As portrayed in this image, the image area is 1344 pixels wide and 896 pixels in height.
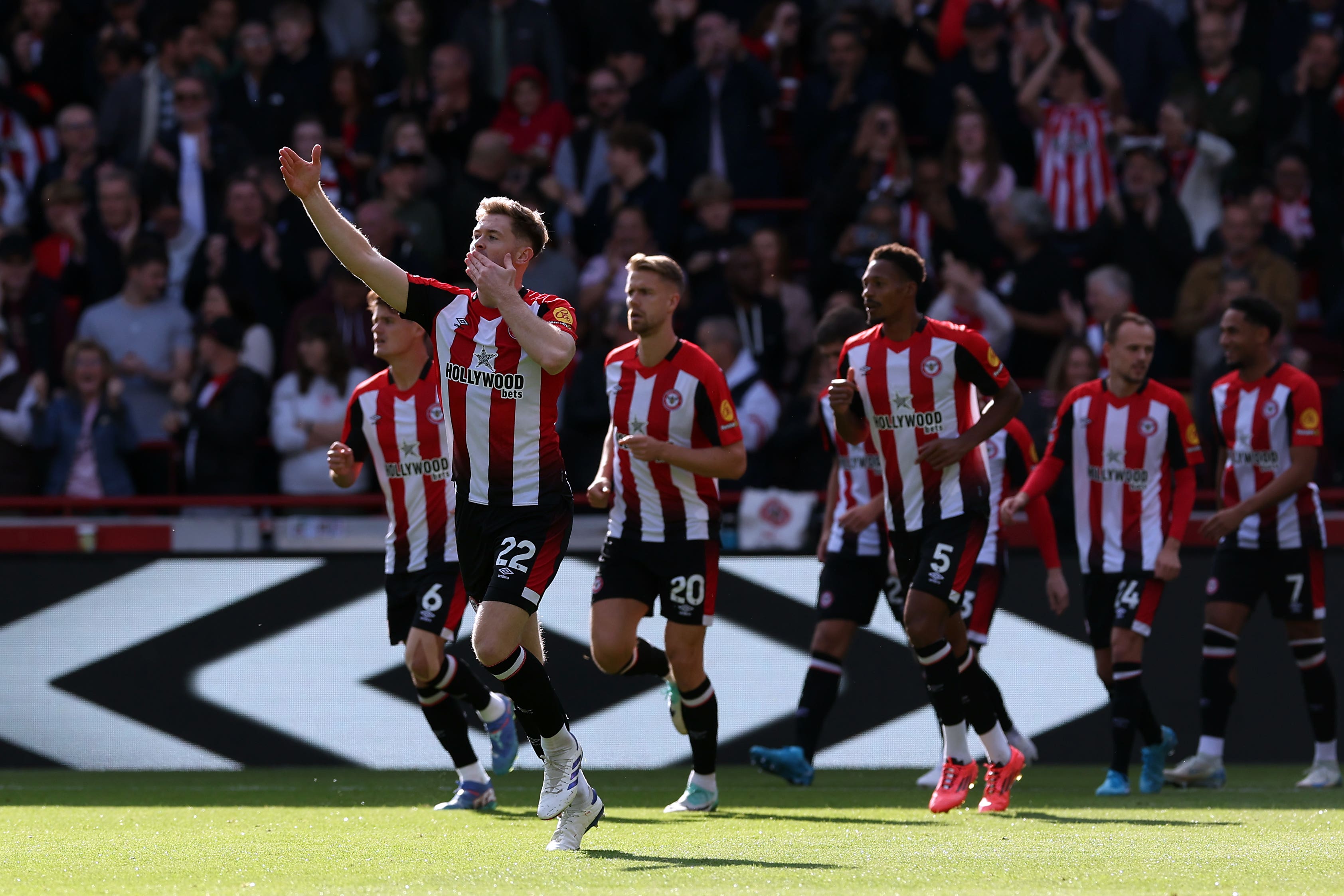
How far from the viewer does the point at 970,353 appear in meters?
8.06

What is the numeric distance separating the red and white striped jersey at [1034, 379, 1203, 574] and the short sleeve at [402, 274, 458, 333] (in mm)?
4075

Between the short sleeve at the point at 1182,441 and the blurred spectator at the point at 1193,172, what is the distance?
16.3 feet

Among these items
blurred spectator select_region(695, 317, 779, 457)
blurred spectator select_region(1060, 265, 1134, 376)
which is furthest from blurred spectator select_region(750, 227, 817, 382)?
blurred spectator select_region(1060, 265, 1134, 376)

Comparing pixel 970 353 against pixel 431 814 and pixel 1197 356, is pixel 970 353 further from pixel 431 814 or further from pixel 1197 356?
pixel 1197 356

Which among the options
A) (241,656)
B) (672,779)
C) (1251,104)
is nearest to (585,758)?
(672,779)

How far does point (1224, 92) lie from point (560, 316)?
9.72 meters

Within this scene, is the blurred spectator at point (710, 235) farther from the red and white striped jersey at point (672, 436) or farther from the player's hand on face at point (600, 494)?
the player's hand on face at point (600, 494)

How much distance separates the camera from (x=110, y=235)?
13.8m

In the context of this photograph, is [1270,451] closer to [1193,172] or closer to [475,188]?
[1193,172]

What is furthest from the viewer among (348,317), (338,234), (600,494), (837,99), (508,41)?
(508,41)

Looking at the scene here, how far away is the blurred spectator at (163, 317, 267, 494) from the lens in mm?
11914

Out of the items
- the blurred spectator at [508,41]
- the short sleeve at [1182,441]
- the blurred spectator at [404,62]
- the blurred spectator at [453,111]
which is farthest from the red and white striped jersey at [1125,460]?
the blurred spectator at [404,62]

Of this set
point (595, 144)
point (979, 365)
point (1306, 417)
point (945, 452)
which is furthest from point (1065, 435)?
point (595, 144)

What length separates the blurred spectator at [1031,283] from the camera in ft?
42.1
